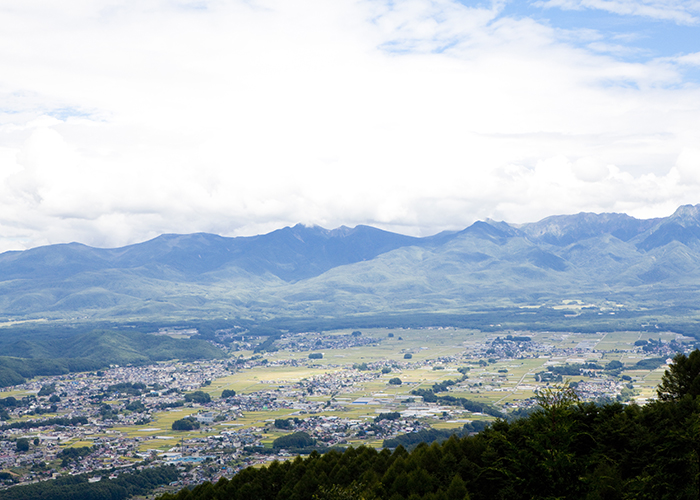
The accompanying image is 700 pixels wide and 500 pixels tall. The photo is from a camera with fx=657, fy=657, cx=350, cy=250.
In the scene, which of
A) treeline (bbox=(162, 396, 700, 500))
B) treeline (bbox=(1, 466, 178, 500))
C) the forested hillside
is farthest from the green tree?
treeline (bbox=(1, 466, 178, 500))

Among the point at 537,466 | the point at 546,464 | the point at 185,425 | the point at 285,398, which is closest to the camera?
the point at 546,464

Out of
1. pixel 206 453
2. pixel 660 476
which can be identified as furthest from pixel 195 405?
pixel 660 476

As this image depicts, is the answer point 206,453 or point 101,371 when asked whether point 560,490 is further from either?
point 101,371

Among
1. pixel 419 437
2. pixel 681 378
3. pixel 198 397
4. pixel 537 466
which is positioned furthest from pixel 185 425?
pixel 537 466

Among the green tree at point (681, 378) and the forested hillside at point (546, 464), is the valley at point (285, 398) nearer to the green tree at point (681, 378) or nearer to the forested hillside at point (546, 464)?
the green tree at point (681, 378)

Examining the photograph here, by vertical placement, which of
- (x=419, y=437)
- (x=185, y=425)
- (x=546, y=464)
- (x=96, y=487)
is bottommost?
(x=185, y=425)

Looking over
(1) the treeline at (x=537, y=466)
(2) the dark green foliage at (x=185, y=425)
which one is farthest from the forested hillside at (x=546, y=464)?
(2) the dark green foliage at (x=185, y=425)

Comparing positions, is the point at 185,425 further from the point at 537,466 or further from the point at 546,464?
the point at 546,464
